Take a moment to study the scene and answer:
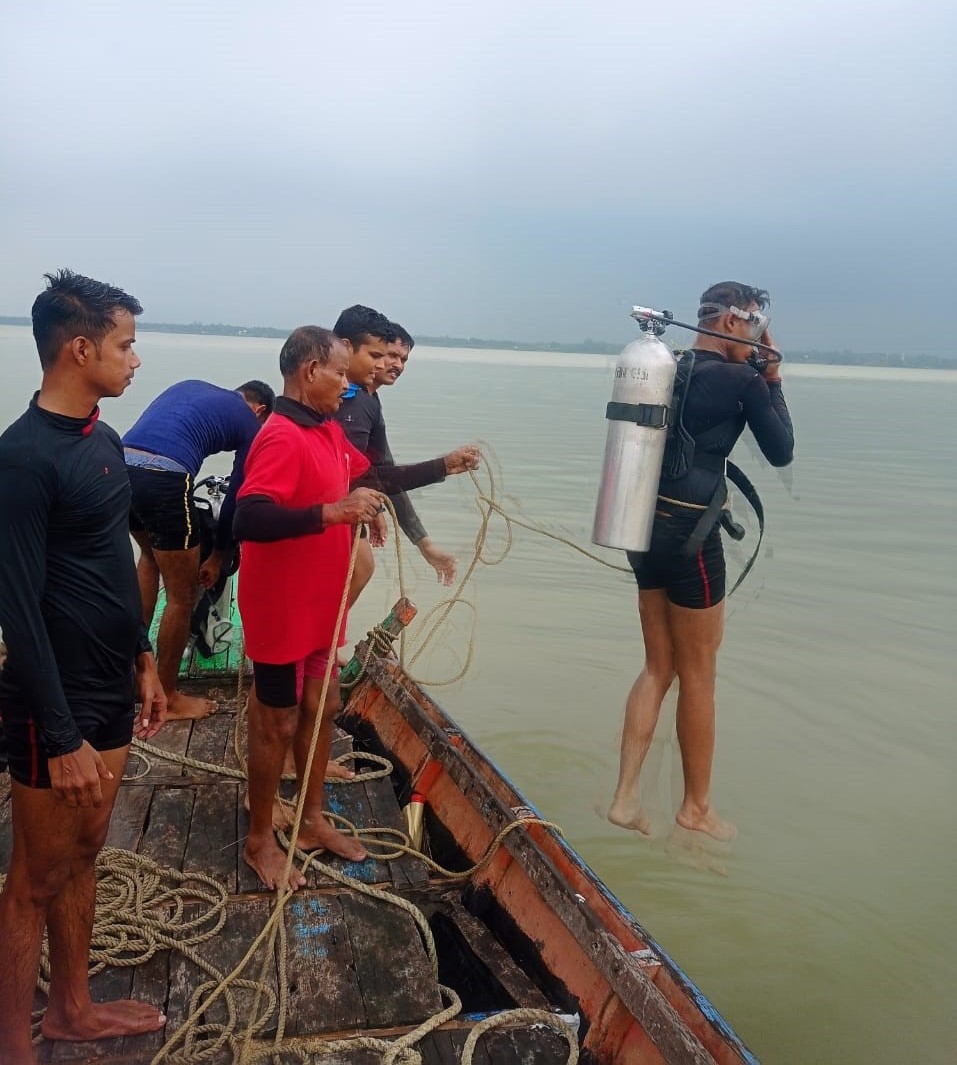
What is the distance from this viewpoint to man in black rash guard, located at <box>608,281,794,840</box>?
4066mm

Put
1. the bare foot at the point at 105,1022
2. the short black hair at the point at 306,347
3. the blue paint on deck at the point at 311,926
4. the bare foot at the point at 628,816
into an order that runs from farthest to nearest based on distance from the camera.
Answer: 1. the bare foot at the point at 628,816
2. the short black hair at the point at 306,347
3. the blue paint on deck at the point at 311,926
4. the bare foot at the point at 105,1022

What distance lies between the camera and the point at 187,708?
4.99 meters

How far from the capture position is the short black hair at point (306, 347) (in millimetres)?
3207

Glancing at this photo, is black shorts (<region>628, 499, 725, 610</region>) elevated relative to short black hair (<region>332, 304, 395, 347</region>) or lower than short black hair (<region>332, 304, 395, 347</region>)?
lower

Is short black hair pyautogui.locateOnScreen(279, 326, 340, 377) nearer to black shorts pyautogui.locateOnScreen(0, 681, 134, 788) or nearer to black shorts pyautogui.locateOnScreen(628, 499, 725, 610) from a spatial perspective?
black shorts pyautogui.locateOnScreen(0, 681, 134, 788)

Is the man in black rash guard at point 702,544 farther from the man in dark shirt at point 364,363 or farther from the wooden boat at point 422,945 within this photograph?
the man in dark shirt at point 364,363

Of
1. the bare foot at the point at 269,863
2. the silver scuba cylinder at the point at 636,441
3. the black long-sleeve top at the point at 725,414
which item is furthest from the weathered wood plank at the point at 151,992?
the black long-sleeve top at the point at 725,414

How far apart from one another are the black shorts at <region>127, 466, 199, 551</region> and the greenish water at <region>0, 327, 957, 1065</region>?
1638 mm

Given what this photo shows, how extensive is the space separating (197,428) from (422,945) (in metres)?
2.77

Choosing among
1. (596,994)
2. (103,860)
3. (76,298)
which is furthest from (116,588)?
(596,994)

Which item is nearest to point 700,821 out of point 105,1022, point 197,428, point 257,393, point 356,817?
point 356,817

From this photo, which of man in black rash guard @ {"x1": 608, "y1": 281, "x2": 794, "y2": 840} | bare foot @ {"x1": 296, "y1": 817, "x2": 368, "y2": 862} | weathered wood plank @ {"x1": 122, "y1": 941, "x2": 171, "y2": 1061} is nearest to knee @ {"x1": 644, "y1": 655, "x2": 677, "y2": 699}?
man in black rash guard @ {"x1": 608, "y1": 281, "x2": 794, "y2": 840}

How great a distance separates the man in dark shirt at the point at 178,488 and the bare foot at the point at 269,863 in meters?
1.53

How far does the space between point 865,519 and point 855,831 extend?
32.2 ft
